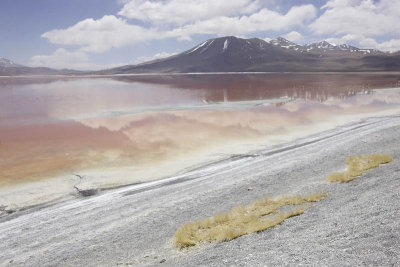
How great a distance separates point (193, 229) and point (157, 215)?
8.34ft

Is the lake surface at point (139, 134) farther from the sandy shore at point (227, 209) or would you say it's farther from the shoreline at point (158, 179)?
the sandy shore at point (227, 209)

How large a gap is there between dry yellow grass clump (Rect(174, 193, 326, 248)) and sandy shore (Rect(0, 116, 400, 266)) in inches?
14.3

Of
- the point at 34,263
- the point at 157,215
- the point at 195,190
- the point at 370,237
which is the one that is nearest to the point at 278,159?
the point at 195,190

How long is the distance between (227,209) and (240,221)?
1950 millimetres

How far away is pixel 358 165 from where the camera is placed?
1603cm

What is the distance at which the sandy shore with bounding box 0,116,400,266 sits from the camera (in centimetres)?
820

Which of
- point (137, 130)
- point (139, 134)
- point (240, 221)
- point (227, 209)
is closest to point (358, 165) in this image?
point (227, 209)

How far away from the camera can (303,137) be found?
26.2 metres

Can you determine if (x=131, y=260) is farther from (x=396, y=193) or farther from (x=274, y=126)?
(x=274, y=126)

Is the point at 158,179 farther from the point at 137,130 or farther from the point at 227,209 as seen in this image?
the point at 137,130

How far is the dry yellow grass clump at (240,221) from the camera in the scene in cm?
1047

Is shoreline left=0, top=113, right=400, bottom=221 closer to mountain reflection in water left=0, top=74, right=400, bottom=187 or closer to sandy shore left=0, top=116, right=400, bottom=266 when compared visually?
sandy shore left=0, top=116, right=400, bottom=266

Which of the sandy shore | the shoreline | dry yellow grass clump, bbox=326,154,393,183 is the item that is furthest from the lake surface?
dry yellow grass clump, bbox=326,154,393,183

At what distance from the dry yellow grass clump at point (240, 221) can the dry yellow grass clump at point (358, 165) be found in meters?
1.99
